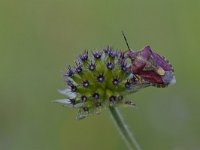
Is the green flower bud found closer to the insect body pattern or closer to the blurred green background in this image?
the insect body pattern

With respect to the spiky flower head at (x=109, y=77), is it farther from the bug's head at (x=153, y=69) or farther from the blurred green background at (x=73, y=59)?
the blurred green background at (x=73, y=59)

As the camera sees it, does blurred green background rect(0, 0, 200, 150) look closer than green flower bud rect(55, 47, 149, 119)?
No

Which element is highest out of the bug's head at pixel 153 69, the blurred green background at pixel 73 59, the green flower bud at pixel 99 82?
the blurred green background at pixel 73 59

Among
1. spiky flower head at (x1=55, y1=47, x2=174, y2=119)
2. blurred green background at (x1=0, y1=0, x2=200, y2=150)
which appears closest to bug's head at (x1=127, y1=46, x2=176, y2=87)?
spiky flower head at (x1=55, y1=47, x2=174, y2=119)

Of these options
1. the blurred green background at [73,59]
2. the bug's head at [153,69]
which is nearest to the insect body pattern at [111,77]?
the bug's head at [153,69]

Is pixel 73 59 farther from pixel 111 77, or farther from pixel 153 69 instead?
pixel 153 69

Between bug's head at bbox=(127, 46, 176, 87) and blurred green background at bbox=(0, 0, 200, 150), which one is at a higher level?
blurred green background at bbox=(0, 0, 200, 150)

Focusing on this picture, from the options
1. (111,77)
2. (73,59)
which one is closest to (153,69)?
(111,77)

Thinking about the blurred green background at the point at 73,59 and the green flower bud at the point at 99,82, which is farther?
the blurred green background at the point at 73,59
